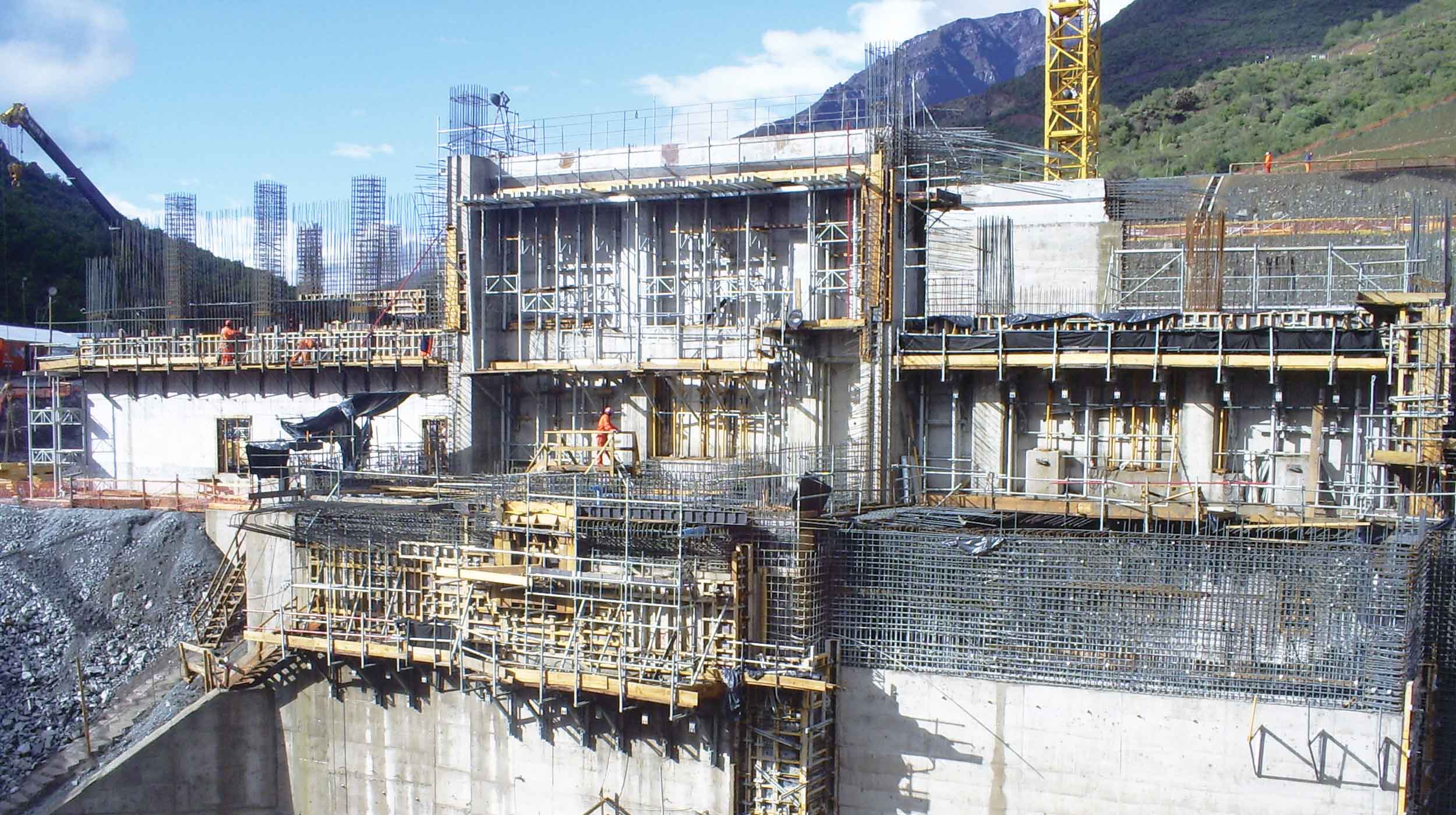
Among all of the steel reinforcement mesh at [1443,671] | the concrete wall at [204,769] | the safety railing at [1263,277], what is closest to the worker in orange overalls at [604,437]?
the concrete wall at [204,769]

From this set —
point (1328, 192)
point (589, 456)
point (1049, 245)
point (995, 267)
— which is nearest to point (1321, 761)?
point (995, 267)

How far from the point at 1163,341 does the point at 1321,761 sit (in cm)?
828

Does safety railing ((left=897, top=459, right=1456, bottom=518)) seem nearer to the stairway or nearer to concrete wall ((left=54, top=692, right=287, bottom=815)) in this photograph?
concrete wall ((left=54, top=692, right=287, bottom=815))

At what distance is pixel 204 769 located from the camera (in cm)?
2198

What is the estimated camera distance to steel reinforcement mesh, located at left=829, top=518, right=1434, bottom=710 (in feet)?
53.1

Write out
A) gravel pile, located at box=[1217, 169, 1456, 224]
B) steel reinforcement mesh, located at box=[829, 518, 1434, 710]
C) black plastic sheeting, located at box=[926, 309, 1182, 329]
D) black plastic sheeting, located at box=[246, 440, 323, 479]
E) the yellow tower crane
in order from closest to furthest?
steel reinforcement mesh, located at box=[829, 518, 1434, 710] < black plastic sheeting, located at box=[926, 309, 1182, 329] < black plastic sheeting, located at box=[246, 440, 323, 479] < gravel pile, located at box=[1217, 169, 1456, 224] < the yellow tower crane

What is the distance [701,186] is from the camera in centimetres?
2416

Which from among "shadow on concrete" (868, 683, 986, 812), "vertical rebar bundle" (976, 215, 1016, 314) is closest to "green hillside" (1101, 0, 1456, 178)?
"vertical rebar bundle" (976, 215, 1016, 314)

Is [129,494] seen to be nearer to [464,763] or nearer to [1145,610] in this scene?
[464,763]

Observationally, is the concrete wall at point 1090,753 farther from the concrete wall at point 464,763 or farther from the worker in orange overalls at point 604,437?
the worker in orange overalls at point 604,437

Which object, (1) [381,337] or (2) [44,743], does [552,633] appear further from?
(1) [381,337]

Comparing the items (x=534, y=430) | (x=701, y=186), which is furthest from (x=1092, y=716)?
(x=534, y=430)

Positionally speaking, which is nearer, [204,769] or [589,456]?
[204,769]

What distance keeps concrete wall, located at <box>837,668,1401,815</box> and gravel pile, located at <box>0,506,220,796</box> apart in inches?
588
